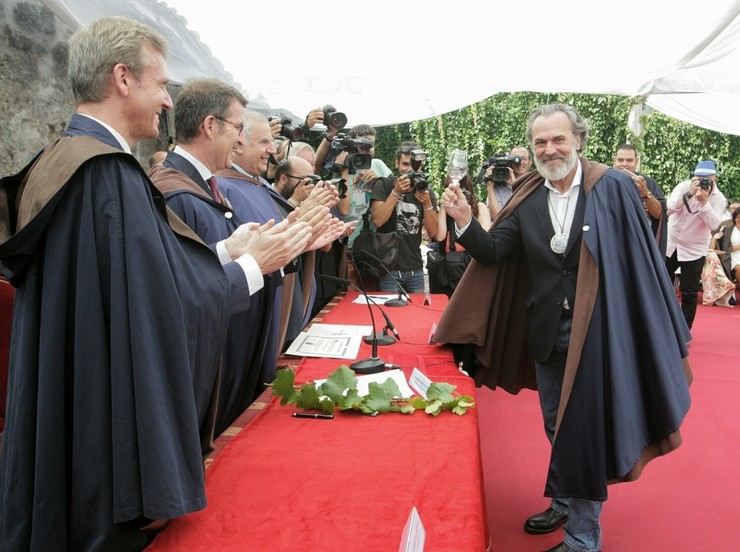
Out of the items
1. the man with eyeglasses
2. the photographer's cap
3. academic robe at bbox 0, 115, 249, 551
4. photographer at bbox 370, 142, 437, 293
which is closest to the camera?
academic robe at bbox 0, 115, 249, 551

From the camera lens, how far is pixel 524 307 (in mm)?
2686

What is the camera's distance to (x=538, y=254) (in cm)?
245

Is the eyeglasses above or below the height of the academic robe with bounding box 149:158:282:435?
above

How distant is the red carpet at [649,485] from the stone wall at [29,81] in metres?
3.03

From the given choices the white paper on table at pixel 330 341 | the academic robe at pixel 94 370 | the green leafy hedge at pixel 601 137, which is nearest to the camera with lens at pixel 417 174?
the white paper on table at pixel 330 341

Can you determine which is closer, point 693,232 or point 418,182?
point 418,182

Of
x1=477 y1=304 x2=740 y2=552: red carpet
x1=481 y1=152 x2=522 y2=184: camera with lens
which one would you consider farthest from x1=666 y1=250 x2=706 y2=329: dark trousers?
x1=481 y1=152 x2=522 y2=184: camera with lens

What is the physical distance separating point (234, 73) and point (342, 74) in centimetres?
80

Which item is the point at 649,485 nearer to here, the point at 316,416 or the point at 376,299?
the point at 376,299

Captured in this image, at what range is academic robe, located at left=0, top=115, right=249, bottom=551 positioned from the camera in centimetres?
119

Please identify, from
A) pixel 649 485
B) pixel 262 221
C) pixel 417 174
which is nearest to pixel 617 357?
pixel 649 485

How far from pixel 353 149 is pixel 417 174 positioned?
48 cm

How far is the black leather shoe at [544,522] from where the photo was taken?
2.62 meters

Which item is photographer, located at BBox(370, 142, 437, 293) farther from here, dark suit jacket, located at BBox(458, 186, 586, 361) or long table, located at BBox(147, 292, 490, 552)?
long table, located at BBox(147, 292, 490, 552)
